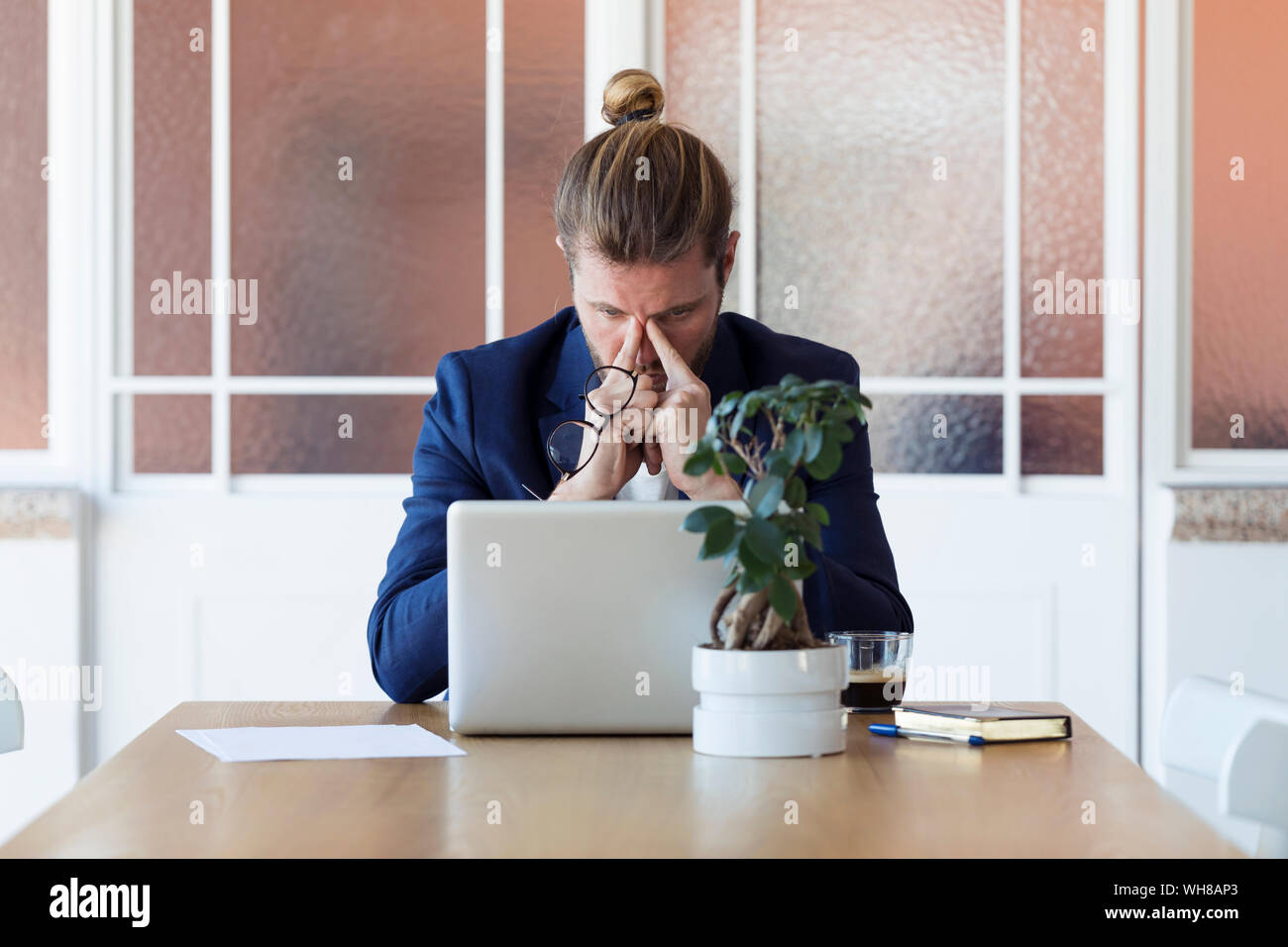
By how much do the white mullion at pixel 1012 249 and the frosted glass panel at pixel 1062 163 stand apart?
0.03m

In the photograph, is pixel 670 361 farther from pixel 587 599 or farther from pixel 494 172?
pixel 494 172

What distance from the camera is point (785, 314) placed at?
2645 millimetres

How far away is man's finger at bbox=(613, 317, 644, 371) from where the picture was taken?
1.67 m

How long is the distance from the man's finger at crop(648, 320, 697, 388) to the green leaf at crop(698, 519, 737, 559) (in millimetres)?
654

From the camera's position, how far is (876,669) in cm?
127

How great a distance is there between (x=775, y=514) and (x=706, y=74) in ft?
5.88

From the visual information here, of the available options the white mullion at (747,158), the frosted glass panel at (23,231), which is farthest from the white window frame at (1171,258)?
the frosted glass panel at (23,231)

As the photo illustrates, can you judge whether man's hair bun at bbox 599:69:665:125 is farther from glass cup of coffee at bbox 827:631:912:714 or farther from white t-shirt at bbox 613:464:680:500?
glass cup of coffee at bbox 827:631:912:714

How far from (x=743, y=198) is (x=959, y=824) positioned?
6.42 feet

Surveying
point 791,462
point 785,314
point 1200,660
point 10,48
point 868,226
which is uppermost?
point 10,48

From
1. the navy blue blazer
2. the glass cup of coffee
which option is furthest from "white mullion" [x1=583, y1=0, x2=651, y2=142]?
the glass cup of coffee
